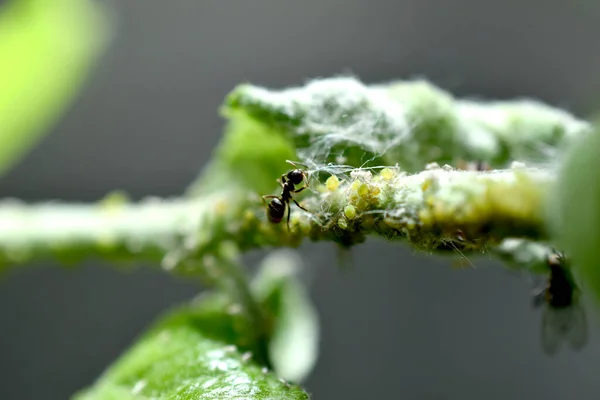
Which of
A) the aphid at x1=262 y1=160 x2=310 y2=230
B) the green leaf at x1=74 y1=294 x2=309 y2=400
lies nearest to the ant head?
the aphid at x1=262 y1=160 x2=310 y2=230

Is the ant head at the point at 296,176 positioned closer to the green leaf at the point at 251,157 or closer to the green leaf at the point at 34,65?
the green leaf at the point at 251,157

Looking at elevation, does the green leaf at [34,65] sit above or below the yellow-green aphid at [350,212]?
above

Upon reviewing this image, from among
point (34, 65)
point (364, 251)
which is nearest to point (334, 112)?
point (34, 65)

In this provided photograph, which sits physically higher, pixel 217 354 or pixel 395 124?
pixel 395 124

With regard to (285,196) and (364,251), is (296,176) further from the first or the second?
(364,251)

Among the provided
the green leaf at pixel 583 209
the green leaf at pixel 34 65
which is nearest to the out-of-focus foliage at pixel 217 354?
the green leaf at pixel 583 209

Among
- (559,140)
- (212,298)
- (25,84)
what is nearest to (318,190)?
(559,140)

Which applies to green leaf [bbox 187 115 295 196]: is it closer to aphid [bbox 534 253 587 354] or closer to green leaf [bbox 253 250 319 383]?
green leaf [bbox 253 250 319 383]
